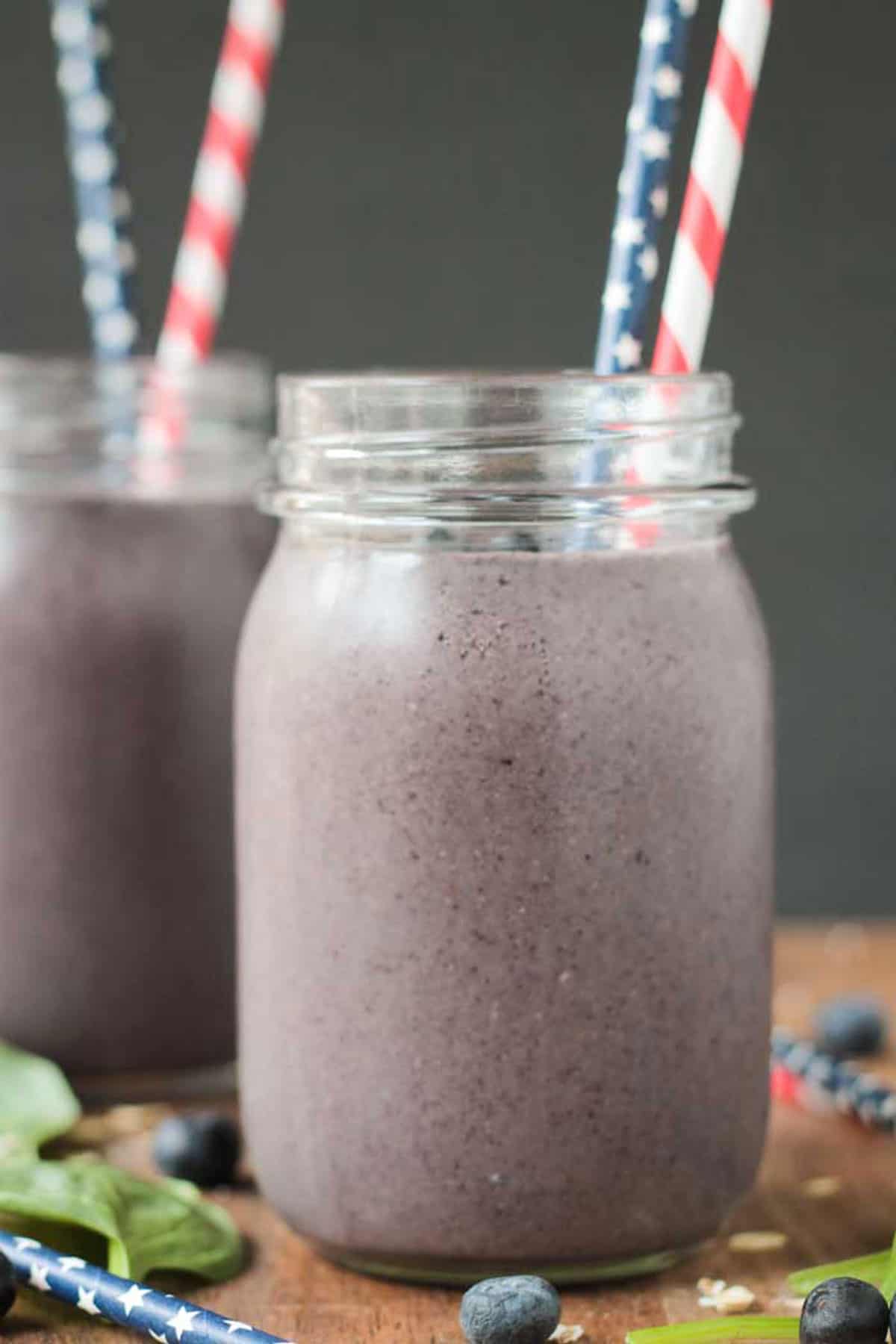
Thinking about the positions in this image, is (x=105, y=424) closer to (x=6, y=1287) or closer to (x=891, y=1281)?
(x=6, y=1287)

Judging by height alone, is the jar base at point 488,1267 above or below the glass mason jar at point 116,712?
below

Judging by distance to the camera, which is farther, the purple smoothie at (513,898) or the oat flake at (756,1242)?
the oat flake at (756,1242)

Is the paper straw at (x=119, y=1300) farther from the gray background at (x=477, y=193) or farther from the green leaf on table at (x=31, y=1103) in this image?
the gray background at (x=477, y=193)

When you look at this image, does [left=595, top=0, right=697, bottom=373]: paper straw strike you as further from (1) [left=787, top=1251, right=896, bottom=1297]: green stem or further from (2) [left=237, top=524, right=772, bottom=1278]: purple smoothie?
(1) [left=787, top=1251, right=896, bottom=1297]: green stem

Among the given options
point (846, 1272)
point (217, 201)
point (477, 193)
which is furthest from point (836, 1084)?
point (477, 193)

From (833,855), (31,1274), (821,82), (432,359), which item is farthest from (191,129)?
(31,1274)

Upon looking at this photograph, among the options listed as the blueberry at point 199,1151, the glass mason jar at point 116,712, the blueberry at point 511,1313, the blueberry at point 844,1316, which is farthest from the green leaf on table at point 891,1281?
the glass mason jar at point 116,712

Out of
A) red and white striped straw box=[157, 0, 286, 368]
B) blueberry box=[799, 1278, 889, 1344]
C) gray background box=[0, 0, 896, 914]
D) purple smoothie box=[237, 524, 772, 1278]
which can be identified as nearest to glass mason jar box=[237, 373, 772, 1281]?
purple smoothie box=[237, 524, 772, 1278]
